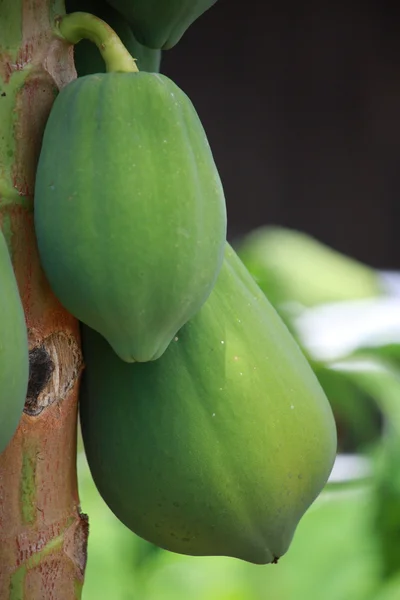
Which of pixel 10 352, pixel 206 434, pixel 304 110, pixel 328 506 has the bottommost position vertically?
pixel 304 110

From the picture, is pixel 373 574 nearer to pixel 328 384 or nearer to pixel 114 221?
pixel 328 384

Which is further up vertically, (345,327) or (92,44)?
(92,44)

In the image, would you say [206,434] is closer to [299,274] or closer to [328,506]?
[328,506]

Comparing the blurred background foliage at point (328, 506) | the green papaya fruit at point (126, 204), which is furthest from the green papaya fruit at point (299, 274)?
the green papaya fruit at point (126, 204)

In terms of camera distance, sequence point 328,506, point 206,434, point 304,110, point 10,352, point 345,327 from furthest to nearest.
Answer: point 304,110 → point 345,327 → point 328,506 → point 206,434 → point 10,352

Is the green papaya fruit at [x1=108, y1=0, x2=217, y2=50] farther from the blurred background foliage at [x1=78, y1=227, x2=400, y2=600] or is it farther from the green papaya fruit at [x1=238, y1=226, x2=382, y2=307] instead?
the green papaya fruit at [x1=238, y1=226, x2=382, y2=307]

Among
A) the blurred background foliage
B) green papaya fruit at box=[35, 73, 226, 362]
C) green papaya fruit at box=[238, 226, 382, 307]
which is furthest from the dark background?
green papaya fruit at box=[35, 73, 226, 362]

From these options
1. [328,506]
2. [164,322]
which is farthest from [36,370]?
[328,506]
